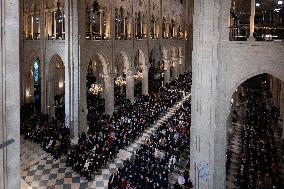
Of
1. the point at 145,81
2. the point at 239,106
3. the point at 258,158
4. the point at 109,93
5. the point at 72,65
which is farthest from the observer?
the point at 145,81

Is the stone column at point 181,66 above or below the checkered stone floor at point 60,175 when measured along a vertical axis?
above

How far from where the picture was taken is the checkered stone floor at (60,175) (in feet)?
43.5

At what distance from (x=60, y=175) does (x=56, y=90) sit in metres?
15.2

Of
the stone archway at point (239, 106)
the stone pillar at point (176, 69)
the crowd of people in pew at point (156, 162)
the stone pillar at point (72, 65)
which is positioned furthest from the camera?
the stone pillar at point (176, 69)

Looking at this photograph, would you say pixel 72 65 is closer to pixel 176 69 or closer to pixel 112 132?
pixel 112 132

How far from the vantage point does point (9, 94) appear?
21.6 ft

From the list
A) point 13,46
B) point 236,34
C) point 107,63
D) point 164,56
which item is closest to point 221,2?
point 236,34

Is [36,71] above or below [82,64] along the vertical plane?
below

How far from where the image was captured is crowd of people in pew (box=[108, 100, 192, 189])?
1231cm

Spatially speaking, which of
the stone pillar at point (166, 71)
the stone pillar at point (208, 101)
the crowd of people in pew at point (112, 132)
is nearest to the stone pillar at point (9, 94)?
the stone pillar at point (208, 101)

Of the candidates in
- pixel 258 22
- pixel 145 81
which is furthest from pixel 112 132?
pixel 145 81

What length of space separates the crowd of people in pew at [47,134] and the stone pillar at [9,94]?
9484mm

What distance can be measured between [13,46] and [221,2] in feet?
24.7

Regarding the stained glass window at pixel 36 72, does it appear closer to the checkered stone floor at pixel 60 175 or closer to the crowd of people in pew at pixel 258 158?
the checkered stone floor at pixel 60 175
